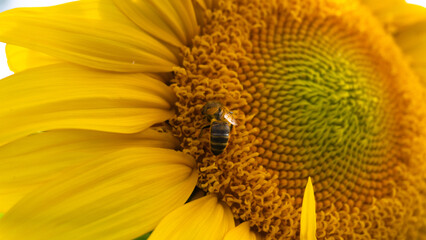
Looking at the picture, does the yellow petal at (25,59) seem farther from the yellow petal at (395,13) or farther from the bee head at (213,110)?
the yellow petal at (395,13)

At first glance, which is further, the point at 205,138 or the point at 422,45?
the point at 422,45

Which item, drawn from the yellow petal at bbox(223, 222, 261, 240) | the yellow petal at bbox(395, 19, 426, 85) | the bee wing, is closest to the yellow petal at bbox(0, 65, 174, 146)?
the bee wing

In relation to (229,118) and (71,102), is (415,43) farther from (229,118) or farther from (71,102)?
(71,102)

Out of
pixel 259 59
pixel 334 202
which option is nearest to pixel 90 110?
pixel 259 59

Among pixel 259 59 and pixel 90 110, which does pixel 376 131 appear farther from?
pixel 90 110

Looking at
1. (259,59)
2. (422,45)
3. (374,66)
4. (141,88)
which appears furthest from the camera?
(422,45)

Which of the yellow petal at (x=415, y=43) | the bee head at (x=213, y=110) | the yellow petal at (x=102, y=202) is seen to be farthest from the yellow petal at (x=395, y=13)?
the yellow petal at (x=102, y=202)
